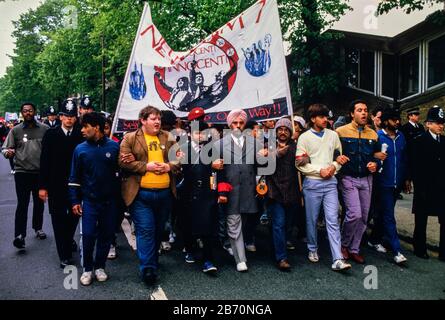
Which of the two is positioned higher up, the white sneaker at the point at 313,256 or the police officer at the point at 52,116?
the police officer at the point at 52,116

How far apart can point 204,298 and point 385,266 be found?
2400 mm

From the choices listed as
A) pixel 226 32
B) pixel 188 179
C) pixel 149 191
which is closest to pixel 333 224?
pixel 188 179

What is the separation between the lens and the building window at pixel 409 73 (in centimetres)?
1709

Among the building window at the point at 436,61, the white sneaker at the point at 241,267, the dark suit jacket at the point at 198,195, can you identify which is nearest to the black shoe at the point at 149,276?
the dark suit jacket at the point at 198,195

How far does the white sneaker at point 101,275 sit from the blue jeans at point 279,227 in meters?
2.03

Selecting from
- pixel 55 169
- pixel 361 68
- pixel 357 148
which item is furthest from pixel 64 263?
pixel 361 68

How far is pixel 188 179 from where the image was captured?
490cm

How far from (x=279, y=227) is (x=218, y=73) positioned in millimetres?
2481

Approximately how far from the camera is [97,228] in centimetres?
454

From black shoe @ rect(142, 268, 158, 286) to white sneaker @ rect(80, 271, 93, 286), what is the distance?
1.93 ft

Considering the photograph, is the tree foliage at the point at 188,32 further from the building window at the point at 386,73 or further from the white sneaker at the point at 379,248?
the white sneaker at the point at 379,248

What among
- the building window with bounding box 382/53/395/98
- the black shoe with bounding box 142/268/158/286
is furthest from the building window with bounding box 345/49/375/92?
the black shoe with bounding box 142/268/158/286

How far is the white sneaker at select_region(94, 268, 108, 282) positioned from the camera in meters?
4.43

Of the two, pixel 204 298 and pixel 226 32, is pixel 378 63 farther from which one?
pixel 204 298
